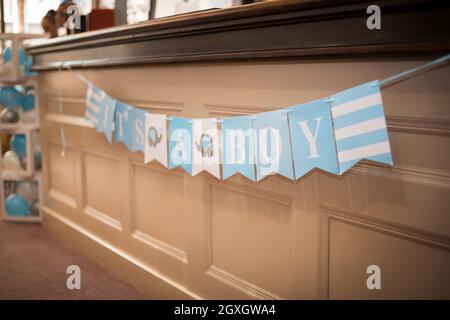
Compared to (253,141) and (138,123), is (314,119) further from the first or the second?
(138,123)

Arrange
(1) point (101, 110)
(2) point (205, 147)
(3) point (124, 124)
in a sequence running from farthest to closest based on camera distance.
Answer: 1. (1) point (101, 110)
2. (3) point (124, 124)
3. (2) point (205, 147)

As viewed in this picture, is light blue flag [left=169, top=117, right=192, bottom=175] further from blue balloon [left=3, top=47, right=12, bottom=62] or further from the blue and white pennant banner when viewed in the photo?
blue balloon [left=3, top=47, right=12, bottom=62]

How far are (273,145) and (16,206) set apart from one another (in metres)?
2.19

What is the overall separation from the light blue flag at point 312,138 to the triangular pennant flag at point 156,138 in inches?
21.7

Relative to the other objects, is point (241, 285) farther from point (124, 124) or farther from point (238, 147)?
point (124, 124)

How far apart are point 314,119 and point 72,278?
1387 mm

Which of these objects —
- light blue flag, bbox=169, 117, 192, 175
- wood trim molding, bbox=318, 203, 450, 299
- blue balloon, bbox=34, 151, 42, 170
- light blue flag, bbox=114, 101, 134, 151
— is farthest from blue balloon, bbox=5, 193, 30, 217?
wood trim molding, bbox=318, 203, 450, 299

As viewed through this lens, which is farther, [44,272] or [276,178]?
[44,272]

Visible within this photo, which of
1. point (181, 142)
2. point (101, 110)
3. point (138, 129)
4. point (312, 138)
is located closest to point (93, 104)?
point (101, 110)

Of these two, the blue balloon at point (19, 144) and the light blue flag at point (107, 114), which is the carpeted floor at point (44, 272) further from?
the light blue flag at point (107, 114)

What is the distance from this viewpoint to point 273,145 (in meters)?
1.25

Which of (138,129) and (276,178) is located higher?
(138,129)

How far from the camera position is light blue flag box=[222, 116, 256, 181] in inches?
51.4
